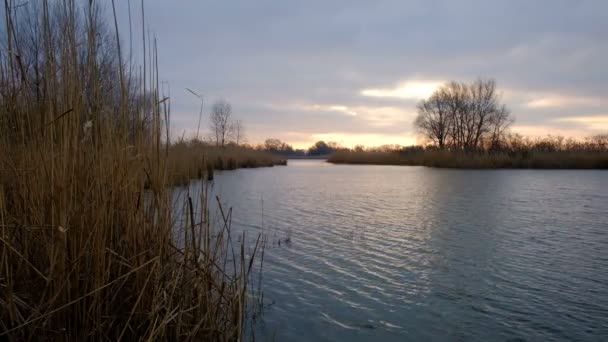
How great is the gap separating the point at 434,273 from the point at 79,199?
3.97 meters

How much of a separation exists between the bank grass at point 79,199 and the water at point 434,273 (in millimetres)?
1268

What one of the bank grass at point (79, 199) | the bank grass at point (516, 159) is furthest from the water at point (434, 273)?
the bank grass at point (516, 159)

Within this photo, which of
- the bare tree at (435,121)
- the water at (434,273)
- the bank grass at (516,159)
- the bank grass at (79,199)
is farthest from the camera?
the bare tree at (435,121)

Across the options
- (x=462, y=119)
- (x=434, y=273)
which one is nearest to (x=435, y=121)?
(x=462, y=119)

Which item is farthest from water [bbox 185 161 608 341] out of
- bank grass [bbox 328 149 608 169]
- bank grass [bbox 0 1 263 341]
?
bank grass [bbox 328 149 608 169]

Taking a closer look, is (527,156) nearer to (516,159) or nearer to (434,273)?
(516,159)

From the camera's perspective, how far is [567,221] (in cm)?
756

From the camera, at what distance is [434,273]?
464 cm

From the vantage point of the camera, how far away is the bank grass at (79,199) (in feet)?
5.65

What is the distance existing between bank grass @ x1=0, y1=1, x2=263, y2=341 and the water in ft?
4.16

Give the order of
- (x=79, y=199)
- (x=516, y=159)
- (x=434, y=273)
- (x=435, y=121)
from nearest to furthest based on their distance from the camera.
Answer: (x=79, y=199), (x=434, y=273), (x=516, y=159), (x=435, y=121)

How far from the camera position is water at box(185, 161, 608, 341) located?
3.23 meters

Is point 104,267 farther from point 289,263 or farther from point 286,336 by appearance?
point 289,263

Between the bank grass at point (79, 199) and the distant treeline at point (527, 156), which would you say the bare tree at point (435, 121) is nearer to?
the distant treeline at point (527, 156)
